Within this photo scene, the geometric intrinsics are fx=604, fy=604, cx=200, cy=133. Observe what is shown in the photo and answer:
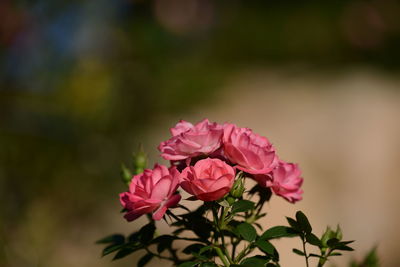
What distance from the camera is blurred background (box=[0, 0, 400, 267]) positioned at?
2477 mm

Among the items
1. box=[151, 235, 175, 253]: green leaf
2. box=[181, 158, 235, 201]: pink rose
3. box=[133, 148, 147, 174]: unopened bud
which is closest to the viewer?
box=[181, 158, 235, 201]: pink rose

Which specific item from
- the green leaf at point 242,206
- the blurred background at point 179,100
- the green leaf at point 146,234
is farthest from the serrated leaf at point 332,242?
the blurred background at point 179,100

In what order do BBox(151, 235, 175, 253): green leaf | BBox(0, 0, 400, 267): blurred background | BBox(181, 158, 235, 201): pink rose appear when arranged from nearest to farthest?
BBox(181, 158, 235, 201): pink rose, BBox(151, 235, 175, 253): green leaf, BBox(0, 0, 400, 267): blurred background

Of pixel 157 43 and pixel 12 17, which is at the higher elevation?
→ pixel 157 43

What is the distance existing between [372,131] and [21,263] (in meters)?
2.50

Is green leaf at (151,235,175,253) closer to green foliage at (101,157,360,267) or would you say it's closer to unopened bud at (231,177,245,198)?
green foliage at (101,157,360,267)

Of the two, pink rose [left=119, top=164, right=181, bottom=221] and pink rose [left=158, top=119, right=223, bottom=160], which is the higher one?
pink rose [left=158, top=119, right=223, bottom=160]

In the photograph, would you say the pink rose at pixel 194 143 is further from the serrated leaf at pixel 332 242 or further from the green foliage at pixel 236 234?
the serrated leaf at pixel 332 242

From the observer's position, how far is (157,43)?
3.85 metres

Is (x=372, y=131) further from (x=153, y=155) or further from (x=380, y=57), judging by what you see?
(x=153, y=155)

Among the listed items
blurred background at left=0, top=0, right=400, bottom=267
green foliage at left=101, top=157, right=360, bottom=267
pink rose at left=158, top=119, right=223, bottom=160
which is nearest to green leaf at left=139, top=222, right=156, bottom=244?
green foliage at left=101, top=157, right=360, bottom=267

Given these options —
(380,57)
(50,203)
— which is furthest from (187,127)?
(380,57)

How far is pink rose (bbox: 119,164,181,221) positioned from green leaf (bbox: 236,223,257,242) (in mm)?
84

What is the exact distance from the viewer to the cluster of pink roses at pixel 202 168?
2.06ft
